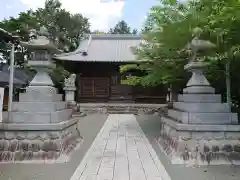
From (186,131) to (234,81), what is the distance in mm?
3556

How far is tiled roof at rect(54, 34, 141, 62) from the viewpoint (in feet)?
66.0

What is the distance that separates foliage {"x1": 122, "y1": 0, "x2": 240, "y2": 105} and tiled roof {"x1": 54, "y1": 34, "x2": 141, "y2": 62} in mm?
8689

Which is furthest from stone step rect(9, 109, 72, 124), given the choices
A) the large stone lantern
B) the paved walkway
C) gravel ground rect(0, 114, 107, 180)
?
the paved walkway

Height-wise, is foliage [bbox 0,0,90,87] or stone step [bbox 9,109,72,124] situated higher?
foliage [bbox 0,0,90,87]

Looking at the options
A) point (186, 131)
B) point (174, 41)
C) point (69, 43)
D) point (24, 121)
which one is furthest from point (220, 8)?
point (69, 43)

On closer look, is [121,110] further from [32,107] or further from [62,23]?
[62,23]

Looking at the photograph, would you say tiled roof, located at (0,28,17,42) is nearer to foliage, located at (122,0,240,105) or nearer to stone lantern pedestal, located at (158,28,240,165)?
foliage, located at (122,0,240,105)

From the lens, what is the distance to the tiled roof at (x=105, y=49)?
20.1 metres

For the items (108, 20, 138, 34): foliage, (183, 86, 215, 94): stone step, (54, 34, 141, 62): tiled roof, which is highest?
(108, 20, 138, 34): foliage

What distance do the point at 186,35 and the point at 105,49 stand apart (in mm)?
16906

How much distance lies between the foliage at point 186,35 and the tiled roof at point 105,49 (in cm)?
869

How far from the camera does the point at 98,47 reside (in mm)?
23734

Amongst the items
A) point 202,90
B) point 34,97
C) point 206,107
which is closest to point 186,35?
point 202,90

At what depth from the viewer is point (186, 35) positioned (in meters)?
6.75
